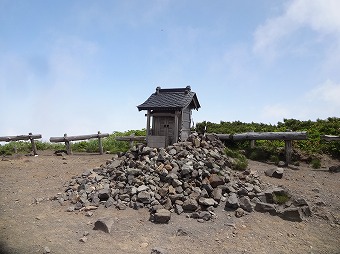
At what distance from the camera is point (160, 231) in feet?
27.1

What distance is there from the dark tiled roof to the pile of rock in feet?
Result: 6.23

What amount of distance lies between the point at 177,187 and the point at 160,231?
90.9 inches

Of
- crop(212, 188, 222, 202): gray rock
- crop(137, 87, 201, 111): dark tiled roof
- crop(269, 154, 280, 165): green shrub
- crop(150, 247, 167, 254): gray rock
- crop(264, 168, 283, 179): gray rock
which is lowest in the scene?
crop(150, 247, 167, 254): gray rock

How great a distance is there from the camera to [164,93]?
14.5m

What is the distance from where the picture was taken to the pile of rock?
9.57 m

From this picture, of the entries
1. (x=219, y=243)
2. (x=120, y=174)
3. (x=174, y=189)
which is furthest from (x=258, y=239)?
(x=120, y=174)

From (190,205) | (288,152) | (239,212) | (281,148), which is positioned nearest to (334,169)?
(288,152)

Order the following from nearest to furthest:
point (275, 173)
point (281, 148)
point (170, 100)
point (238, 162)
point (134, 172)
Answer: point (134, 172), point (275, 173), point (238, 162), point (170, 100), point (281, 148)

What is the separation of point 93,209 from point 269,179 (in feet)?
26.4

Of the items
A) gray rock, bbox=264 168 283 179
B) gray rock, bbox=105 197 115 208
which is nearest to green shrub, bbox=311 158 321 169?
gray rock, bbox=264 168 283 179

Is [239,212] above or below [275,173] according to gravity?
below

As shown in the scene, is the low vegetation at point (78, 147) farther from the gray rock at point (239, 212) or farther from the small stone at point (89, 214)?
the gray rock at point (239, 212)

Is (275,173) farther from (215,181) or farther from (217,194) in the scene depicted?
(217,194)

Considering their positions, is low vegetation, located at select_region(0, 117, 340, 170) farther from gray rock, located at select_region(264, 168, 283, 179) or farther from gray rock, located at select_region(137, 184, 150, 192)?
gray rock, located at select_region(137, 184, 150, 192)
